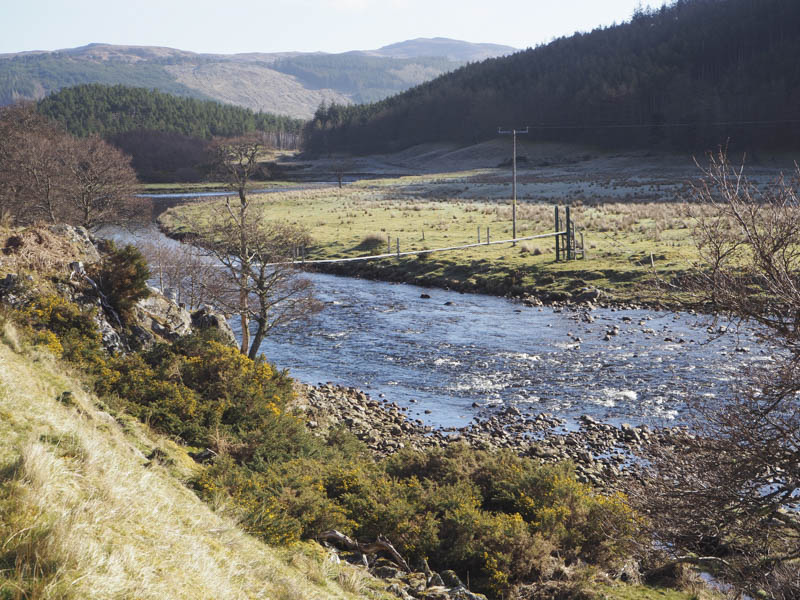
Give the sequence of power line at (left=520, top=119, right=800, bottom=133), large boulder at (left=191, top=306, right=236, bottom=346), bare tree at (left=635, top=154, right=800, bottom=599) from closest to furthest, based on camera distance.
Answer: bare tree at (left=635, top=154, right=800, bottom=599)
large boulder at (left=191, top=306, right=236, bottom=346)
power line at (left=520, top=119, right=800, bottom=133)

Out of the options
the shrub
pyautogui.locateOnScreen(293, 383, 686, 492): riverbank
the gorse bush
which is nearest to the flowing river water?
pyautogui.locateOnScreen(293, 383, 686, 492): riverbank

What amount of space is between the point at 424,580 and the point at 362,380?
1290 cm

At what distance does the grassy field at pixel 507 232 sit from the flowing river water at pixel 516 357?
2354 millimetres

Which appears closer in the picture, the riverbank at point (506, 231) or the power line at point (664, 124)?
the riverbank at point (506, 231)

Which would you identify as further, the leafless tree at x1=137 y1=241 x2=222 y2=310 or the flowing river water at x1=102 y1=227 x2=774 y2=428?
the leafless tree at x1=137 y1=241 x2=222 y2=310

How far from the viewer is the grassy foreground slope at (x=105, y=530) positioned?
14.8ft

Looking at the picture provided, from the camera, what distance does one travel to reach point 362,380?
2216 centimetres

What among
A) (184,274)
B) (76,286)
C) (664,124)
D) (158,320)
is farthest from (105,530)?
(664,124)

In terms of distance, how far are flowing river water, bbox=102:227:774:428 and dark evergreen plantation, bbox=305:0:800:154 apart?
259 ft

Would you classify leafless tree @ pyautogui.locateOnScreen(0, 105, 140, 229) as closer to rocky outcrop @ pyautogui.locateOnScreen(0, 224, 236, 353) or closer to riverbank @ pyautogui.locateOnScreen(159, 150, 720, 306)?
riverbank @ pyautogui.locateOnScreen(159, 150, 720, 306)

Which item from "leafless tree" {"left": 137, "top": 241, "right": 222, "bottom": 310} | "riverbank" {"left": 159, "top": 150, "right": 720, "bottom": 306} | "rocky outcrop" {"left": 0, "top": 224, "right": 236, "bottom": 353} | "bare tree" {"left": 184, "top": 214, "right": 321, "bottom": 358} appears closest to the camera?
"rocky outcrop" {"left": 0, "top": 224, "right": 236, "bottom": 353}

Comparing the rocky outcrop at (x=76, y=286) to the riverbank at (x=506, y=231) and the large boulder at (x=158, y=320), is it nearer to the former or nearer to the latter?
the large boulder at (x=158, y=320)

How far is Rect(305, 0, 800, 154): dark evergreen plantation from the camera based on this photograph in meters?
110

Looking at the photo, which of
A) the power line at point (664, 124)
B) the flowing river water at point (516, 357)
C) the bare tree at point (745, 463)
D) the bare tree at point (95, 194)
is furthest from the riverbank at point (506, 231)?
the power line at point (664, 124)
